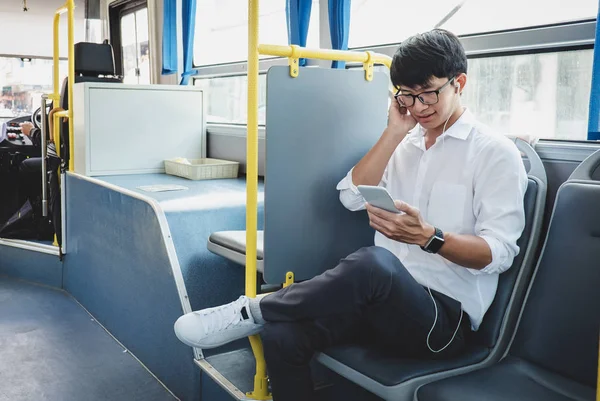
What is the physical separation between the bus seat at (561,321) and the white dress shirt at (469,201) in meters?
0.11

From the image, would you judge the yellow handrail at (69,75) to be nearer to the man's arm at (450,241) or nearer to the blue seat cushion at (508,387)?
the man's arm at (450,241)

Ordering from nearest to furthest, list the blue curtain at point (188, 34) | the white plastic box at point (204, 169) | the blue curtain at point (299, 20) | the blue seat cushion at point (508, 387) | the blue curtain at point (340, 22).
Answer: the blue seat cushion at point (508, 387), the blue curtain at point (340, 22), the blue curtain at point (299, 20), the white plastic box at point (204, 169), the blue curtain at point (188, 34)

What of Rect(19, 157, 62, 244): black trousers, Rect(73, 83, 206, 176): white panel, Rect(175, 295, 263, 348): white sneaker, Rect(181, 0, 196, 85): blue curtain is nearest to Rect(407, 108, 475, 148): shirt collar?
Rect(175, 295, 263, 348): white sneaker

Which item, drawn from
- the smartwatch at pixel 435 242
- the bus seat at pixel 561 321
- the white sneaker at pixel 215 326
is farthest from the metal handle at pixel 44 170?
the bus seat at pixel 561 321

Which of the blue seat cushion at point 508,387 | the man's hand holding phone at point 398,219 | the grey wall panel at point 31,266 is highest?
the man's hand holding phone at point 398,219

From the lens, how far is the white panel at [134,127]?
3.67m

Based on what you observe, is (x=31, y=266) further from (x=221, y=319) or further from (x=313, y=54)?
(x=313, y=54)

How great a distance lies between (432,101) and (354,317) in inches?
24.9

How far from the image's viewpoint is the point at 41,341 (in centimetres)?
302

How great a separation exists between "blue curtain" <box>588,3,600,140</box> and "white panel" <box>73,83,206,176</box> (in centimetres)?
272

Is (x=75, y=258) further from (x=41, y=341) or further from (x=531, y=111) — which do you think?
(x=531, y=111)

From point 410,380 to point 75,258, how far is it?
2763 mm

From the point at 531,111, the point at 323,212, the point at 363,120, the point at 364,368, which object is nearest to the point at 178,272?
the point at 323,212

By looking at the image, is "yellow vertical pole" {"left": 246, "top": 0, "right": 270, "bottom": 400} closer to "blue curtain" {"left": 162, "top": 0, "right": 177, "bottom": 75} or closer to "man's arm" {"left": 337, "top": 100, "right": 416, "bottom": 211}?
"man's arm" {"left": 337, "top": 100, "right": 416, "bottom": 211}
